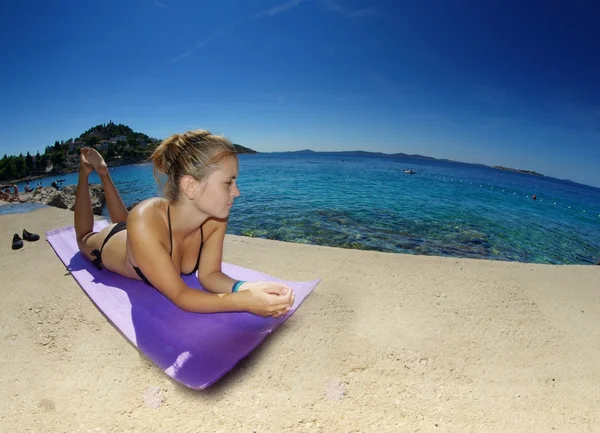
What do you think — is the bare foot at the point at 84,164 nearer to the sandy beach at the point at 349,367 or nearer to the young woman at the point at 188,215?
the sandy beach at the point at 349,367

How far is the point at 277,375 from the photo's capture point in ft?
7.64

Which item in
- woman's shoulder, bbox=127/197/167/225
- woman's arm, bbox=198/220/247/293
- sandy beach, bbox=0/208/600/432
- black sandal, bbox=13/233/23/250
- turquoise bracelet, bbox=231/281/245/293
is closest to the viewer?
sandy beach, bbox=0/208/600/432

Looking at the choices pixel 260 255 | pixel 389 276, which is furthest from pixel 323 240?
pixel 389 276

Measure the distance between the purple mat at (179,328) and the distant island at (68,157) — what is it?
37650mm

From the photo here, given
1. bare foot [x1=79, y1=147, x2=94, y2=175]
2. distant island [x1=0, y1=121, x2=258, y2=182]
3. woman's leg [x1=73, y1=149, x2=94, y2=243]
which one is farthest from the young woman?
distant island [x1=0, y1=121, x2=258, y2=182]

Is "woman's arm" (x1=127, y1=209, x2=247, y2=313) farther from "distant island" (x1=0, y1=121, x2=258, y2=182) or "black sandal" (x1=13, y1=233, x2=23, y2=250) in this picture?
"distant island" (x1=0, y1=121, x2=258, y2=182)

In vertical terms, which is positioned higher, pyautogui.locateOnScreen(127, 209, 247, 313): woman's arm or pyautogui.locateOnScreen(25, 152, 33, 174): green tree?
pyautogui.locateOnScreen(127, 209, 247, 313): woman's arm

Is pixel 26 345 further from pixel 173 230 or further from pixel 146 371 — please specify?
pixel 173 230

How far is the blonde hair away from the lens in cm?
224

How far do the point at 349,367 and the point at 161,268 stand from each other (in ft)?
5.74

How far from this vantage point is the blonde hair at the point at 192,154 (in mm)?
2240

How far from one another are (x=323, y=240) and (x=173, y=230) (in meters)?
6.92

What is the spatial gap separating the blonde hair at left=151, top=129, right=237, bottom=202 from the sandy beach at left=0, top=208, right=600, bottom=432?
1.62 m

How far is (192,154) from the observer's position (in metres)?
2.24
